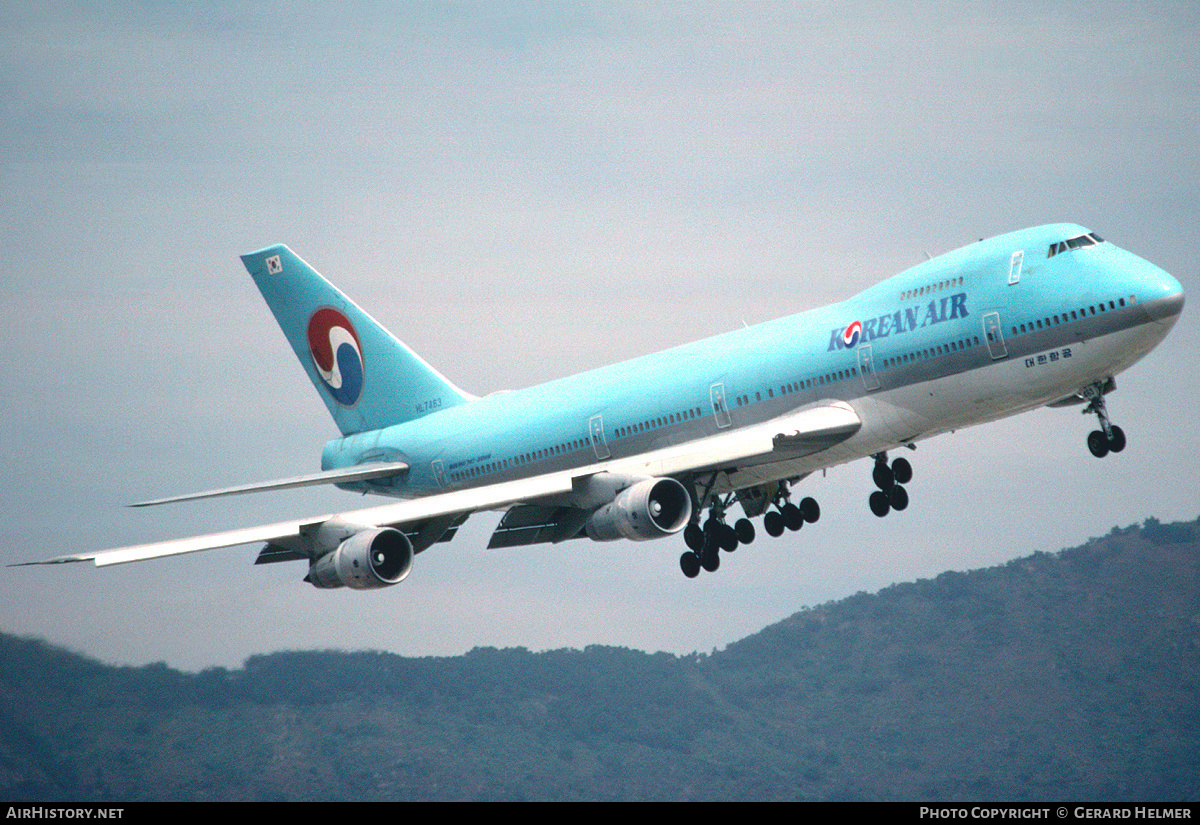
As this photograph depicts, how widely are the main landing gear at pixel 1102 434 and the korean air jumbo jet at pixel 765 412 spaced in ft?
0.12

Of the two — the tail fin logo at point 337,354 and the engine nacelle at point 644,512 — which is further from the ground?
the tail fin logo at point 337,354

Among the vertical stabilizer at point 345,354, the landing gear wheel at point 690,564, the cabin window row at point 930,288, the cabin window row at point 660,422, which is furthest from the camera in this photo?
the vertical stabilizer at point 345,354

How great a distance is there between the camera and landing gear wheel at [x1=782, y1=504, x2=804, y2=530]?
47.9 m

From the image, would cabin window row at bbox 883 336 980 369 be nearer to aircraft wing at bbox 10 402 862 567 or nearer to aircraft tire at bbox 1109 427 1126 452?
aircraft wing at bbox 10 402 862 567

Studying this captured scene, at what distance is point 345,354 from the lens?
54.7m

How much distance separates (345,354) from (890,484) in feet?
71.5

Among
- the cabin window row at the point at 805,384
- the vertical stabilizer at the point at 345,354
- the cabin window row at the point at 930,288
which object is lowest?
the cabin window row at the point at 805,384

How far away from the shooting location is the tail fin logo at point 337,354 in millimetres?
54344

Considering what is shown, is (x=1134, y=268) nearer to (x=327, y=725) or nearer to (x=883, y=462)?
(x=883, y=462)

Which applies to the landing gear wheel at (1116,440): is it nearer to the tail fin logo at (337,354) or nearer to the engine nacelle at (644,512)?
the engine nacelle at (644,512)

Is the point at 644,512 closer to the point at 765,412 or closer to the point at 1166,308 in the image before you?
the point at 765,412

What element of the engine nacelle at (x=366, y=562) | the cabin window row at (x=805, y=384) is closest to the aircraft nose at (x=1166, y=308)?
the cabin window row at (x=805, y=384)

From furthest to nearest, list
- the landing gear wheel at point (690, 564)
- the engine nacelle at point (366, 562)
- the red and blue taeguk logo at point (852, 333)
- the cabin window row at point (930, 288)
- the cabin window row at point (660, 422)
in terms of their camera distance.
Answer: the landing gear wheel at point (690, 564) < the cabin window row at point (660, 422) < the red and blue taeguk logo at point (852, 333) < the cabin window row at point (930, 288) < the engine nacelle at point (366, 562)

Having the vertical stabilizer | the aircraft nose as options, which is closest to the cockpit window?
the aircraft nose
